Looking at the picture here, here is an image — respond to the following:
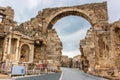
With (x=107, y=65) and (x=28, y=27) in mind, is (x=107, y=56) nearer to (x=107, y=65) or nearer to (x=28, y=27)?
(x=107, y=65)

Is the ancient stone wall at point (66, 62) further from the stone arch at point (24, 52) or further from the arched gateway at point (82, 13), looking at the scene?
the stone arch at point (24, 52)

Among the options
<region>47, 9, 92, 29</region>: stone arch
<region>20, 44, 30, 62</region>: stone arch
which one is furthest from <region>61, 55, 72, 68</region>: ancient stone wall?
<region>20, 44, 30, 62</region>: stone arch

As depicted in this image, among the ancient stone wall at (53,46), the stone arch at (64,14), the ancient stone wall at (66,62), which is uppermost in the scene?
the stone arch at (64,14)

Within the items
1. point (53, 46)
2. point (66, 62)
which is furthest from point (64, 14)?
point (66, 62)

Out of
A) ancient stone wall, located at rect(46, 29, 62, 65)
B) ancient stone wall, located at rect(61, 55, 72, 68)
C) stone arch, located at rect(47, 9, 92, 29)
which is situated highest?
stone arch, located at rect(47, 9, 92, 29)

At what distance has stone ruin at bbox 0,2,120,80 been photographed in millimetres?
22447

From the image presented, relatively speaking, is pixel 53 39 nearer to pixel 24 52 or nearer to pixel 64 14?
pixel 64 14

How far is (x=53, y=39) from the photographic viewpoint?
27453 mm

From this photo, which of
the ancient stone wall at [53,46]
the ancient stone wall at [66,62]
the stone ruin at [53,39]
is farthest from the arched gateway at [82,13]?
the ancient stone wall at [66,62]

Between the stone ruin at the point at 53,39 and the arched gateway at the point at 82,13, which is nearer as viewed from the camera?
the stone ruin at the point at 53,39

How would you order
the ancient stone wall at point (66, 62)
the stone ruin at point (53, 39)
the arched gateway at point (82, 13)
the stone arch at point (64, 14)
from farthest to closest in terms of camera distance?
the ancient stone wall at point (66, 62) → the stone arch at point (64, 14) → the arched gateway at point (82, 13) → the stone ruin at point (53, 39)

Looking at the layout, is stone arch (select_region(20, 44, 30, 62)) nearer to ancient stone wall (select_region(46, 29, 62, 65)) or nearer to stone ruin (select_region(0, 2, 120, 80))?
stone ruin (select_region(0, 2, 120, 80))

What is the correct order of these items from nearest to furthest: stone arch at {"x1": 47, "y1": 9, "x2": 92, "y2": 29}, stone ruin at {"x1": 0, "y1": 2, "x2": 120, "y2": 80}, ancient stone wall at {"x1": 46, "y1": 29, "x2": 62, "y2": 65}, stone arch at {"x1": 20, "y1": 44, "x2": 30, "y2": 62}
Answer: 1. stone ruin at {"x1": 0, "y1": 2, "x2": 120, "y2": 80}
2. stone arch at {"x1": 20, "y1": 44, "x2": 30, "y2": 62}
3. ancient stone wall at {"x1": 46, "y1": 29, "x2": 62, "y2": 65}
4. stone arch at {"x1": 47, "y1": 9, "x2": 92, "y2": 29}

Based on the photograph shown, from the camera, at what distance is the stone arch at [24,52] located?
2633 centimetres
